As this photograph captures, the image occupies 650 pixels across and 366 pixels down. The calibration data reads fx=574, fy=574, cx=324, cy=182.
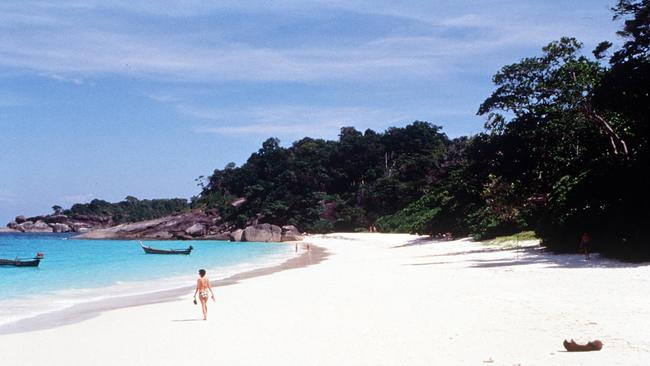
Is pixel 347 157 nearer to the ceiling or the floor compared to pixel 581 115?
nearer to the ceiling

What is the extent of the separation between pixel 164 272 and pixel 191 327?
67.1ft

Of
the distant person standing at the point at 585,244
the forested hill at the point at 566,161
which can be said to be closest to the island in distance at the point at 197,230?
the forested hill at the point at 566,161

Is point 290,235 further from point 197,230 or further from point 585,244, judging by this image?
point 585,244

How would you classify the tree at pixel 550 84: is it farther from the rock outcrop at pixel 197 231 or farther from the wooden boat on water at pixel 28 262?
the rock outcrop at pixel 197 231

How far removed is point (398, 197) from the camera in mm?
73625

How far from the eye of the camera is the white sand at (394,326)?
8.22m

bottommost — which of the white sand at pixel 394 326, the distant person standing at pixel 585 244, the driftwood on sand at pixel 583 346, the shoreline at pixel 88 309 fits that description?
the shoreline at pixel 88 309

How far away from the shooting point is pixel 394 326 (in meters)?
10.4

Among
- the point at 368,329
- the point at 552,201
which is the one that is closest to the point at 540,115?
the point at 552,201

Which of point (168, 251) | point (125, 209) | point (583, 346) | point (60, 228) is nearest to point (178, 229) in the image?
point (168, 251)

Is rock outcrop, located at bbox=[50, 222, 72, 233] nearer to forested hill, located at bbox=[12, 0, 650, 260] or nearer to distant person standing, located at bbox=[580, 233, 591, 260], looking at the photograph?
forested hill, located at bbox=[12, 0, 650, 260]

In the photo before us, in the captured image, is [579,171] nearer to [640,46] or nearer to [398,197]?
[640,46]

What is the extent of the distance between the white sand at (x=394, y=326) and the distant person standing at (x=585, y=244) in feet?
5.92

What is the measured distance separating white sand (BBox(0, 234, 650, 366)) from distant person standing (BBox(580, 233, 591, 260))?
1806 mm
